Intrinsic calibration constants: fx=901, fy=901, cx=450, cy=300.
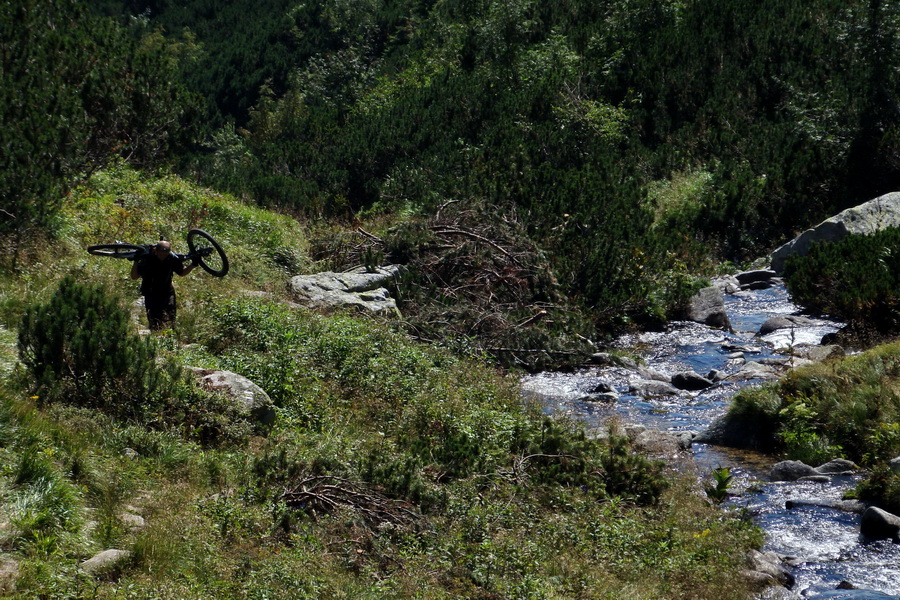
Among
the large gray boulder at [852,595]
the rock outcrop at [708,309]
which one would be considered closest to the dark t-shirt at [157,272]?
the large gray boulder at [852,595]

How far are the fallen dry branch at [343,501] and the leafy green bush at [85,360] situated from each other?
1.70 meters

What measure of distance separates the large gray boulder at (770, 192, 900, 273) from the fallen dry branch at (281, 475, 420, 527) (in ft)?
44.4

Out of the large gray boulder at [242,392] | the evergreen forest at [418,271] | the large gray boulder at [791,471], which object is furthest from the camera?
the large gray boulder at [791,471]

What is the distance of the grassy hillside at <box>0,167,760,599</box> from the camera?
19.6 ft

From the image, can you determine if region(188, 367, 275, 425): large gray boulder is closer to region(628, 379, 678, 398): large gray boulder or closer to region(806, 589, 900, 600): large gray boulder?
region(806, 589, 900, 600): large gray boulder

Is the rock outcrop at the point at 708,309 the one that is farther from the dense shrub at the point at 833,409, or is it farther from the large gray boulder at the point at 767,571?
the large gray boulder at the point at 767,571

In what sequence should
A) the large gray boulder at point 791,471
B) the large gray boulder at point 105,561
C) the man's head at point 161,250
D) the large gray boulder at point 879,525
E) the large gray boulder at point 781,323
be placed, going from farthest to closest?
the large gray boulder at point 781,323, the man's head at point 161,250, the large gray boulder at point 791,471, the large gray boulder at point 879,525, the large gray boulder at point 105,561

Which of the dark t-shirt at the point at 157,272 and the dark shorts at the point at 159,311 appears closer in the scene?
A: the dark t-shirt at the point at 157,272

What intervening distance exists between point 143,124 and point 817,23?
21.0 m

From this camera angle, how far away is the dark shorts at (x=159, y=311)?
1074 centimetres

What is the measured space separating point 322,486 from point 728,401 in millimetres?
7573

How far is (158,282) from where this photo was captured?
421 inches

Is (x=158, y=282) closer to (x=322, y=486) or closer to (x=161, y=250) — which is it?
(x=161, y=250)

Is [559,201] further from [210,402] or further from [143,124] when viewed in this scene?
[210,402]
